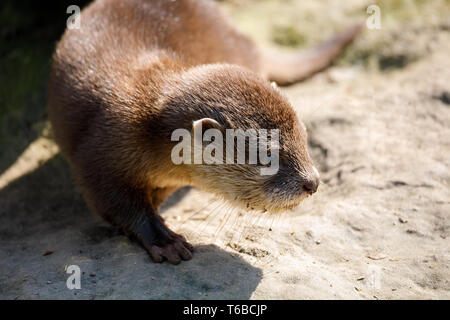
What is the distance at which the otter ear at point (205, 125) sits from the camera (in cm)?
250

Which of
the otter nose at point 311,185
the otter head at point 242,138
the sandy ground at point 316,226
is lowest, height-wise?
the sandy ground at point 316,226

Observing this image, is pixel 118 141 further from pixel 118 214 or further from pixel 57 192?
pixel 57 192

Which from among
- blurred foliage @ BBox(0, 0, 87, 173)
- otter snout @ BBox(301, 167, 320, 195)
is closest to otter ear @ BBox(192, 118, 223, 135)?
otter snout @ BBox(301, 167, 320, 195)

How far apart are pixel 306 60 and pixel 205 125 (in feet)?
7.83

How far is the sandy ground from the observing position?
2.34 metres

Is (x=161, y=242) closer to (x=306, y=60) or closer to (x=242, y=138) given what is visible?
(x=242, y=138)

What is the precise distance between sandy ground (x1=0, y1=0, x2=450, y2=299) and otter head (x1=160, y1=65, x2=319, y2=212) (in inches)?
11.0

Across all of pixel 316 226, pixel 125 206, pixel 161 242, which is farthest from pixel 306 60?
pixel 161 242

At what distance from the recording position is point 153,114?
8.99 feet

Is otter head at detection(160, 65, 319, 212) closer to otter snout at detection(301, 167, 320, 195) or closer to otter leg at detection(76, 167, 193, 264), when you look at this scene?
otter snout at detection(301, 167, 320, 195)

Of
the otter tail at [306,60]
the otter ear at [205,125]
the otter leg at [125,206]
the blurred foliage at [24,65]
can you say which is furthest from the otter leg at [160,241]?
the otter tail at [306,60]

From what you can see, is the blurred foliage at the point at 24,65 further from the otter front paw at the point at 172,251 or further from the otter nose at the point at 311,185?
the otter nose at the point at 311,185
